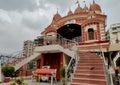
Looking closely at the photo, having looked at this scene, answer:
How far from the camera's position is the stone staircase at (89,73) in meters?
8.02

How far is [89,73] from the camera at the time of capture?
877 cm

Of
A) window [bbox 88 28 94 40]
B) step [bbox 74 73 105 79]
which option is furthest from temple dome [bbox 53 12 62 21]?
step [bbox 74 73 105 79]

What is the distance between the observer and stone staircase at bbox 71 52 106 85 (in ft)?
26.3

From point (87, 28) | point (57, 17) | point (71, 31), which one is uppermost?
point (57, 17)

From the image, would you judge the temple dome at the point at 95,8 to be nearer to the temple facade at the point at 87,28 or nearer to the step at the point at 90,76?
the temple facade at the point at 87,28

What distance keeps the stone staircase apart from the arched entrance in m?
10.1

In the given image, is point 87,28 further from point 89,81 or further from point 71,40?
point 89,81

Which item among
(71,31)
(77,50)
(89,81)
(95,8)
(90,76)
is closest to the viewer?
(89,81)

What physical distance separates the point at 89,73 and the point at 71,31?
13.0m

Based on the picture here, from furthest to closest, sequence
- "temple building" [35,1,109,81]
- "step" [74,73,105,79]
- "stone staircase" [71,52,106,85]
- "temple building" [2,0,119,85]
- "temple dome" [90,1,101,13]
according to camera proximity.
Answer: "temple dome" [90,1,101,13] → "temple building" [35,1,109,81] → "temple building" [2,0,119,85] → "step" [74,73,105,79] → "stone staircase" [71,52,106,85]

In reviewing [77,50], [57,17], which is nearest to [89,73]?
[77,50]

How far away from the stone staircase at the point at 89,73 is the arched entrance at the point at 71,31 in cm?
1012

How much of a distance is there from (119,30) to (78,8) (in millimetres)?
24057

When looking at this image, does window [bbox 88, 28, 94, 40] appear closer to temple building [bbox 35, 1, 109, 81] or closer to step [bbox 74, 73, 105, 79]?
temple building [bbox 35, 1, 109, 81]
